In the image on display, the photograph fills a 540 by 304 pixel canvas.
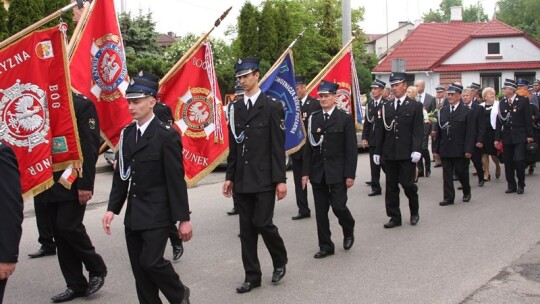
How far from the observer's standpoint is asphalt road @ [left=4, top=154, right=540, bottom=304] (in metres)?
6.34

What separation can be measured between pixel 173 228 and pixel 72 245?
166 cm

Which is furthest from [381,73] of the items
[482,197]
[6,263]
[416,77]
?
[6,263]

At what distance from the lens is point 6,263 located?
13.1 feet

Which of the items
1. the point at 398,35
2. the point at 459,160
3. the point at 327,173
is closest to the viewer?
the point at 327,173

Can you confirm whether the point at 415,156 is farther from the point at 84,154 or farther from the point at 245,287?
the point at 84,154

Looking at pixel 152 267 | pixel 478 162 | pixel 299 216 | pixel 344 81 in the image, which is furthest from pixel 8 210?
pixel 478 162

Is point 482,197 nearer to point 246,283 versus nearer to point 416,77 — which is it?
point 246,283

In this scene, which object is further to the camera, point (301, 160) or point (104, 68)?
point (301, 160)

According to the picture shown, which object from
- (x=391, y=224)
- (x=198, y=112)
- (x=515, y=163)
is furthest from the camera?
(x=515, y=163)

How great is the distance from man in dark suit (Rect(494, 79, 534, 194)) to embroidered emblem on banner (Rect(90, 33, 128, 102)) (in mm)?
7775

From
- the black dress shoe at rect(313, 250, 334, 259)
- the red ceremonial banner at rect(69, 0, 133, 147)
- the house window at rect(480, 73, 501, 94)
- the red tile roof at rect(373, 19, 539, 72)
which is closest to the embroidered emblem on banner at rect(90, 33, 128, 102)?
the red ceremonial banner at rect(69, 0, 133, 147)

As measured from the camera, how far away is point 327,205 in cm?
783

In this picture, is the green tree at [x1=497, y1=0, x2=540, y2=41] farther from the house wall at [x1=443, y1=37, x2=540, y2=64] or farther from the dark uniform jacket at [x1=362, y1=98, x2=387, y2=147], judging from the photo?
the dark uniform jacket at [x1=362, y1=98, x2=387, y2=147]

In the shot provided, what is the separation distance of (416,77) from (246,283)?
42.4 metres
